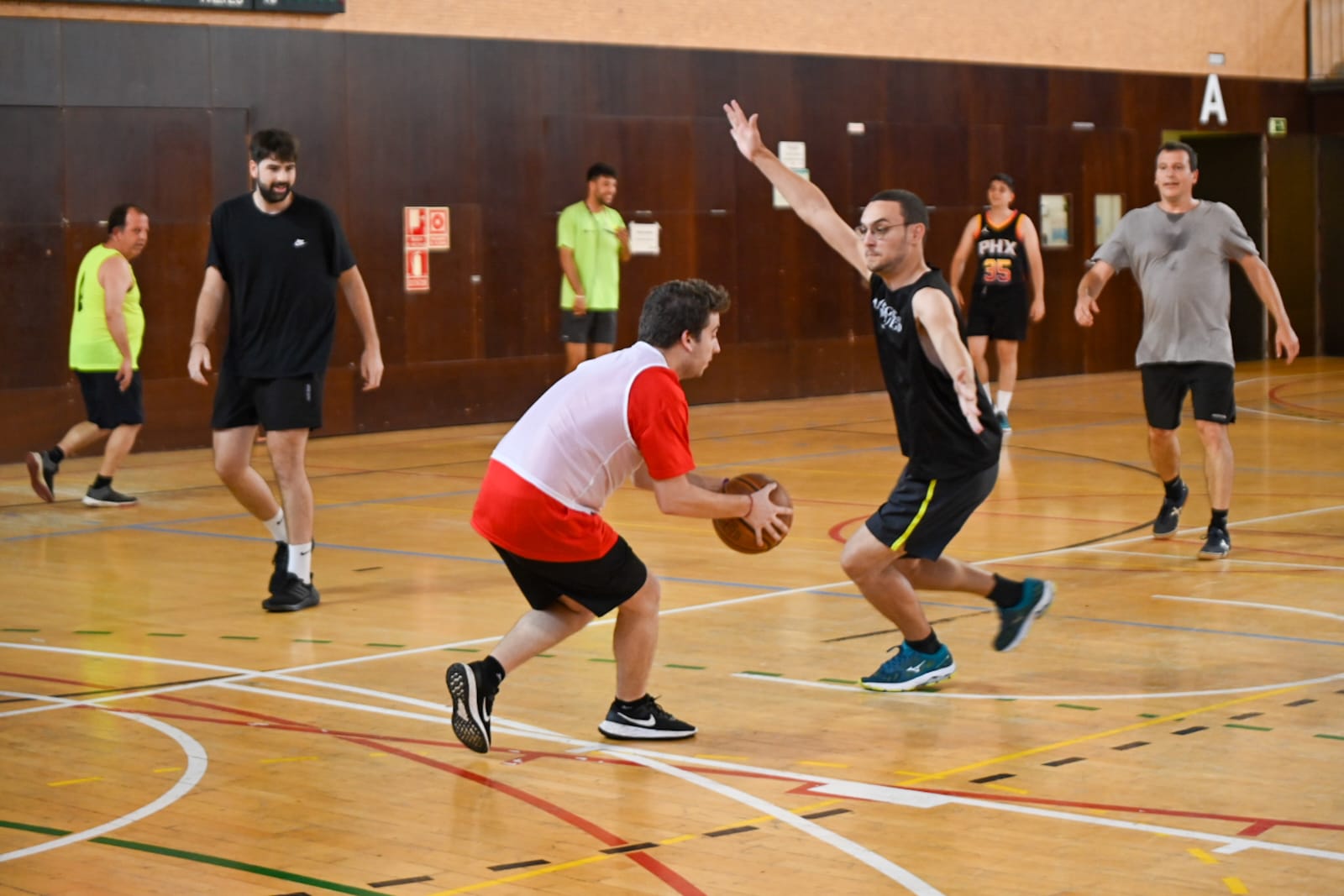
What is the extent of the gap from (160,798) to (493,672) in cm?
102

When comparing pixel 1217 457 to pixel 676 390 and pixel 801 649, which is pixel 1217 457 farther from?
pixel 676 390

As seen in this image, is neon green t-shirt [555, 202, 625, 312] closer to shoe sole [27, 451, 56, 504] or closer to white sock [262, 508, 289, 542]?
shoe sole [27, 451, 56, 504]

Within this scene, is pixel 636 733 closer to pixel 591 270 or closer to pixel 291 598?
pixel 291 598

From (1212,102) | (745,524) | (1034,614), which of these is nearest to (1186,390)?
(1034,614)

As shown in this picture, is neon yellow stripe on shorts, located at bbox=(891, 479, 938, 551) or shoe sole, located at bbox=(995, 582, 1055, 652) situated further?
shoe sole, located at bbox=(995, 582, 1055, 652)

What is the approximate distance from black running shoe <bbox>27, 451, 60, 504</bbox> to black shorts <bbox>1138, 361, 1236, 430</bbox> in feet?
22.2

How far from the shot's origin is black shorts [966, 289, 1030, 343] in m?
16.2

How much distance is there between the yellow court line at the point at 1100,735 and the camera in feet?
18.5

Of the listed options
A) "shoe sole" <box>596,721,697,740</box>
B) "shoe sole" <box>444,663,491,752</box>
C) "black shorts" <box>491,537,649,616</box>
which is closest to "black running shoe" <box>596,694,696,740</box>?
"shoe sole" <box>596,721,697,740</box>

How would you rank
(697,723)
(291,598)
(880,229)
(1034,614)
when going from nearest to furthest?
(697,723) < (880,229) < (1034,614) < (291,598)

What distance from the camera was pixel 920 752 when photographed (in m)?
5.89

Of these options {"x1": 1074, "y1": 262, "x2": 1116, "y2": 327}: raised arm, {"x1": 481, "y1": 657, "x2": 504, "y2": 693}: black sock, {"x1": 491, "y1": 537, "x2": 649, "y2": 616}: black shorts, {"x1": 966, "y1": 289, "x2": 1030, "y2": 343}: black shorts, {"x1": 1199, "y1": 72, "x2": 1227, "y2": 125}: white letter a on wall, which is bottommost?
{"x1": 481, "y1": 657, "x2": 504, "y2": 693}: black sock

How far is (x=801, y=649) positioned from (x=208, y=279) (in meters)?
3.19

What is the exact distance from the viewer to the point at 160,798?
5.47 meters
